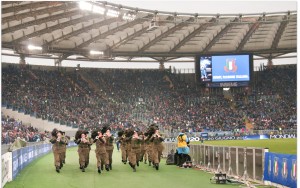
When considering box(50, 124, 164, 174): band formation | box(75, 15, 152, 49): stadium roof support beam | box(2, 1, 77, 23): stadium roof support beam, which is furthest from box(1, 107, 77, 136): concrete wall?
box(50, 124, 164, 174): band formation

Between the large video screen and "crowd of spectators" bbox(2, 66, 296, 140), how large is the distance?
377 cm

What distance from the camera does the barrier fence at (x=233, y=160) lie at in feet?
51.5

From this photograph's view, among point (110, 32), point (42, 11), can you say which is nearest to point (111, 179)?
point (42, 11)

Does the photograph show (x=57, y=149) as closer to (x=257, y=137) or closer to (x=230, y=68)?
(x=257, y=137)

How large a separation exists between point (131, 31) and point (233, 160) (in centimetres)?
3595

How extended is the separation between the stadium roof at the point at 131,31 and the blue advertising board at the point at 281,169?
26.5 m

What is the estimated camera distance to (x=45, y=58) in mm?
62875

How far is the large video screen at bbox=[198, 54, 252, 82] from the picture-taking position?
56.5 m

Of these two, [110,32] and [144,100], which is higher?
[110,32]

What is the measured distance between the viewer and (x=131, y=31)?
52625mm

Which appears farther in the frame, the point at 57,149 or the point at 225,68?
the point at 225,68

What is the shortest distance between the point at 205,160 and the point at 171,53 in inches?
1654

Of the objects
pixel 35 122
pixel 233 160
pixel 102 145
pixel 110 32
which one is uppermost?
pixel 110 32

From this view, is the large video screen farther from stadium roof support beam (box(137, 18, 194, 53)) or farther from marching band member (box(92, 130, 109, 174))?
marching band member (box(92, 130, 109, 174))
